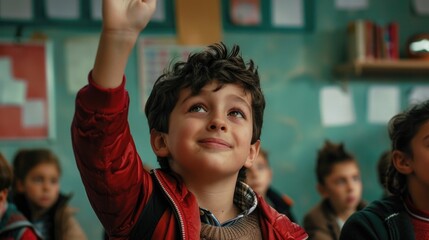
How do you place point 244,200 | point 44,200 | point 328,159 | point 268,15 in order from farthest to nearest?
point 268,15
point 328,159
point 44,200
point 244,200

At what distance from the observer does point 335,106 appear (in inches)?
150

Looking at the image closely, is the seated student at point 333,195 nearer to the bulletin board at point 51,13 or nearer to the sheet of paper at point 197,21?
the sheet of paper at point 197,21

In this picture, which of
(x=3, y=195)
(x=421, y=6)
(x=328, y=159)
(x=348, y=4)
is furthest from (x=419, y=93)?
(x=3, y=195)

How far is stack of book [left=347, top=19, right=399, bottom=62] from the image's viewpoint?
363 cm

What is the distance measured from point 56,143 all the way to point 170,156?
2440mm

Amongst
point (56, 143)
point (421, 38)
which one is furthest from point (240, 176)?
point (421, 38)

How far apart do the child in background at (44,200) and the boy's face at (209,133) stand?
1.72 m

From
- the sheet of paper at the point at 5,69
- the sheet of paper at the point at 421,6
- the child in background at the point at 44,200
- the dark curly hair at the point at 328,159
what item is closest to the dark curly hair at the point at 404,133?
the dark curly hair at the point at 328,159

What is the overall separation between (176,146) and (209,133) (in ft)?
0.23

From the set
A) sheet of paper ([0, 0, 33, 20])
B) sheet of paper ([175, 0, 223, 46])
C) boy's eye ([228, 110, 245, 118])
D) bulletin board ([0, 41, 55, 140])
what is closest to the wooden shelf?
sheet of paper ([175, 0, 223, 46])

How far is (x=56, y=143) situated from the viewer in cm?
347

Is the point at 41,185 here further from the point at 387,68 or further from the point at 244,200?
the point at 387,68

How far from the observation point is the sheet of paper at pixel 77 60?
348 centimetres

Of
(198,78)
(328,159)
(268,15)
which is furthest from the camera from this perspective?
(268,15)
